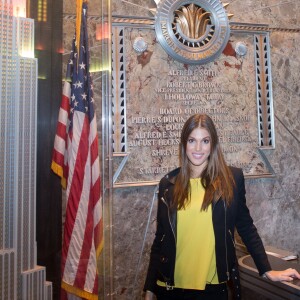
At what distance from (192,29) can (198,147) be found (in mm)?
1438

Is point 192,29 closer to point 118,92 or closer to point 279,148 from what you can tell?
point 118,92

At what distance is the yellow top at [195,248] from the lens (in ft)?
5.87

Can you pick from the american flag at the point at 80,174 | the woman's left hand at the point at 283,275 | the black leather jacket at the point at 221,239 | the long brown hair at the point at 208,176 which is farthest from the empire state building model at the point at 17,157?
the woman's left hand at the point at 283,275

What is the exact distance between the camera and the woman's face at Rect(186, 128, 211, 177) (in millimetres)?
1883

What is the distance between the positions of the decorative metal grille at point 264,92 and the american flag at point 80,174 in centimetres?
146

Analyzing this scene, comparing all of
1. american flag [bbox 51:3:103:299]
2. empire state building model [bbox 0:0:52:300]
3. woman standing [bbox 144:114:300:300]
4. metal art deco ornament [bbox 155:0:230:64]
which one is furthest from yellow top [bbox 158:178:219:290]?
metal art deco ornament [bbox 155:0:230:64]

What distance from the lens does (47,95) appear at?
2277 millimetres

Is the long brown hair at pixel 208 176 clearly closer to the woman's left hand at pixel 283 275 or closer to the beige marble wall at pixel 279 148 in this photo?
the woman's left hand at pixel 283 275

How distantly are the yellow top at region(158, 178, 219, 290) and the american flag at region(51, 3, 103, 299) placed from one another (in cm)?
72

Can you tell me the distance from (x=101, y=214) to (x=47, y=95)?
0.81 meters

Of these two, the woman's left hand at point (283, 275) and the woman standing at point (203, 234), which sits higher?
the woman standing at point (203, 234)

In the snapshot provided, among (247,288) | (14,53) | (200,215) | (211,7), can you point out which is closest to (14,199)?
(14,53)

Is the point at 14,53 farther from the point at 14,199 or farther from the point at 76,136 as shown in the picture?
the point at 14,199

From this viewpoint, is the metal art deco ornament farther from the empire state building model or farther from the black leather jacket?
the black leather jacket
